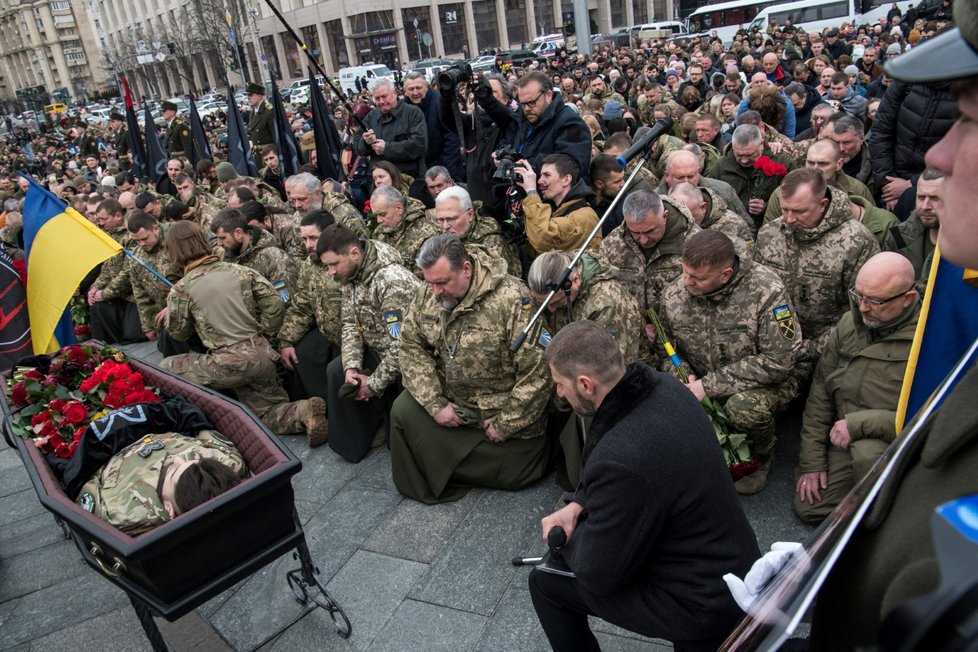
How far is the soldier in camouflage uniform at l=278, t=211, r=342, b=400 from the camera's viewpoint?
227 inches

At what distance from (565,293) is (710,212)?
1.80 metres

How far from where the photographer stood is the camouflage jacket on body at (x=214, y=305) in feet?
17.9

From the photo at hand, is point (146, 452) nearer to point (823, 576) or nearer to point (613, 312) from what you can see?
point (613, 312)

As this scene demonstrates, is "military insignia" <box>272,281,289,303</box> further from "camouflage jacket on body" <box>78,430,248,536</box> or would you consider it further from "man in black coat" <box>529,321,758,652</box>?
"man in black coat" <box>529,321,758,652</box>

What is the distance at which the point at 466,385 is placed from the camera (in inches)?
178

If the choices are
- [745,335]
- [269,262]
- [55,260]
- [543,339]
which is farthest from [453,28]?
[745,335]

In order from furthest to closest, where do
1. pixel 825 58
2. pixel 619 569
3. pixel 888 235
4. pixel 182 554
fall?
pixel 825 58
pixel 888 235
pixel 182 554
pixel 619 569

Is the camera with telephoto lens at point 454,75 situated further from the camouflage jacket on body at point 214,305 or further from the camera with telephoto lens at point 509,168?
the camouflage jacket on body at point 214,305

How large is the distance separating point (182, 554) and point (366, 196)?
6.18m

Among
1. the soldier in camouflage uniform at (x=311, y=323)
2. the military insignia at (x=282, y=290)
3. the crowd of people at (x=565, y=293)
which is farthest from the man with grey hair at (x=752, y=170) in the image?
the military insignia at (x=282, y=290)

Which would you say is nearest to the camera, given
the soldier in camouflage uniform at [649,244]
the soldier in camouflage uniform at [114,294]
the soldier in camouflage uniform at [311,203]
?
the soldier in camouflage uniform at [649,244]

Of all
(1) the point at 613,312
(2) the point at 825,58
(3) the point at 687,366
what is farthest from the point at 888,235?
(2) the point at 825,58

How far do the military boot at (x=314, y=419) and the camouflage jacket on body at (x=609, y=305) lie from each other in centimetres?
256

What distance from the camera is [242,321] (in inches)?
221
